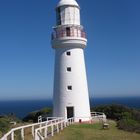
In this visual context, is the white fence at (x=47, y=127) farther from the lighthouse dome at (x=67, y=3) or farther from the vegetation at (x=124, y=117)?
the lighthouse dome at (x=67, y=3)

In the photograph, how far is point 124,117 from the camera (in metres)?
31.0

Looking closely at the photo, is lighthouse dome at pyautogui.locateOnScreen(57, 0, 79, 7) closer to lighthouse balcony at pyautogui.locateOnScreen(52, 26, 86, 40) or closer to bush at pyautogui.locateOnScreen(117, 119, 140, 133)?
lighthouse balcony at pyautogui.locateOnScreen(52, 26, 86, 40)

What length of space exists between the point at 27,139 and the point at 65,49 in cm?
1361

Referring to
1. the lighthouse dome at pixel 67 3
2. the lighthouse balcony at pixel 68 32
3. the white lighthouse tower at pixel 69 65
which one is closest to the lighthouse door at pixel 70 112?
the white lighthouse tower at pixel 69 65

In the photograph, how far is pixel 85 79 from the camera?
28.7 metres

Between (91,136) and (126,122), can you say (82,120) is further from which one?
(91,136)

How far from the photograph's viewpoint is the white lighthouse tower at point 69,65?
27641mm

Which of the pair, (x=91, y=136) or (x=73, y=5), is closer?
(x=91, y=136)

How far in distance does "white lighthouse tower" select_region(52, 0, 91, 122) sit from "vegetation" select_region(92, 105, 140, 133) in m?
3.71

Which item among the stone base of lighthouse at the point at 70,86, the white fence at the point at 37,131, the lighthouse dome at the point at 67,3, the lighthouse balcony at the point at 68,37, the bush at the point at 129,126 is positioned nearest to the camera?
the white fence at the point at 37,131

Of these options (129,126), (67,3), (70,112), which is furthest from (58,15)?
(129,126)

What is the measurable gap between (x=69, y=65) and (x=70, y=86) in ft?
5.80

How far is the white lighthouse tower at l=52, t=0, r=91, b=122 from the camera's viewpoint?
2764cm

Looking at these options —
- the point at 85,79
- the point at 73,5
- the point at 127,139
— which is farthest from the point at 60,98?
the point at 127,139
